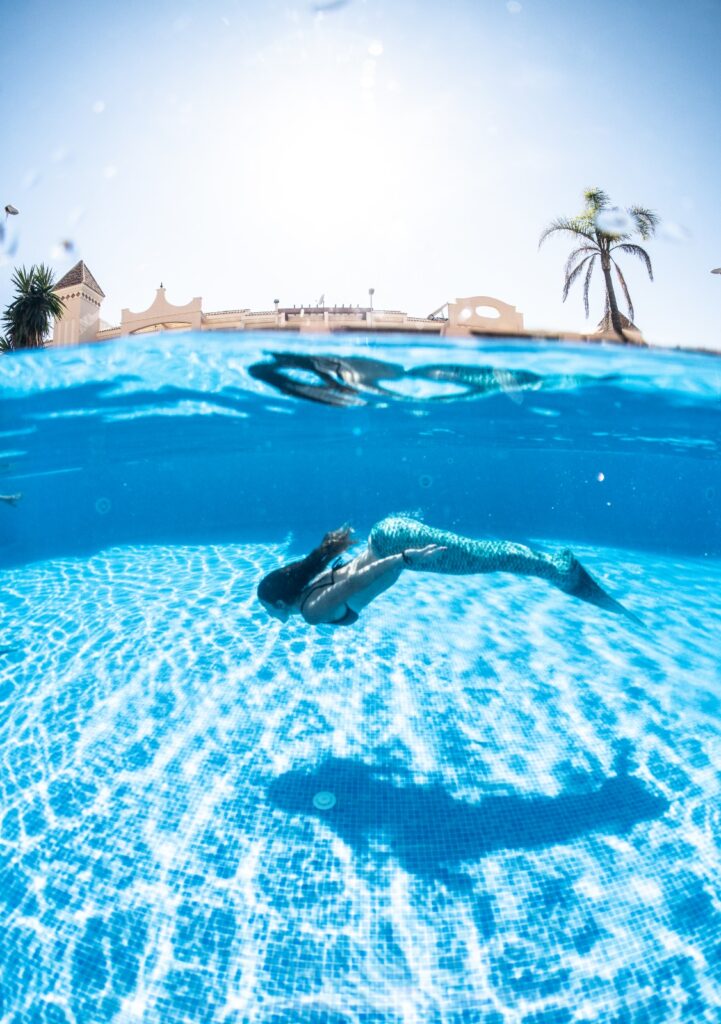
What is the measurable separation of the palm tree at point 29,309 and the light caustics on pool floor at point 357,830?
20.8 meters

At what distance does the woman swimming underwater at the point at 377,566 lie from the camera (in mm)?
4223

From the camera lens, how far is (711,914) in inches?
134

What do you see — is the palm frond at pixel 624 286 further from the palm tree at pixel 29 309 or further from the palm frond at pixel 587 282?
the palm tree at pixel 29 309

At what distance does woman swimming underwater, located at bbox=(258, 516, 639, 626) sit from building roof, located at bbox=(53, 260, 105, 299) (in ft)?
89.2

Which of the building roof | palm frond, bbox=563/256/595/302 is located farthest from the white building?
palm frond, bbox=563/256/595/302

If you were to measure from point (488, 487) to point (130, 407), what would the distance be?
23.1m

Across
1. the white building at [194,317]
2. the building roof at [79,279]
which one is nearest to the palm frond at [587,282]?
the white building at [194,317]

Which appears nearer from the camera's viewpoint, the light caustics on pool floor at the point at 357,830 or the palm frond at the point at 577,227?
the light caustics on pool floor at the point at 357,830

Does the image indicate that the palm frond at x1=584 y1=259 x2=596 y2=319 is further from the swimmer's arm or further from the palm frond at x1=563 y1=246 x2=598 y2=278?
the swimmer's arm

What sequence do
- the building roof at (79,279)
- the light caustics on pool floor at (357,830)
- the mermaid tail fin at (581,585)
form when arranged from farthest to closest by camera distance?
1. the building roof at (79,279)
2. the mermaid tail fin at (581,585)
3. the light caustics on pool floor at (357,830)

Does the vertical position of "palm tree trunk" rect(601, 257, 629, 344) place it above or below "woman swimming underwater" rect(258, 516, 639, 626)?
above

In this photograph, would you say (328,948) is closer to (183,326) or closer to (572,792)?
(572,792)

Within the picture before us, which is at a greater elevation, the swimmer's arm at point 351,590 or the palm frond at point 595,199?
the palm frond at point 595,199

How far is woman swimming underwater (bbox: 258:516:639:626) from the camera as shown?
422cm
